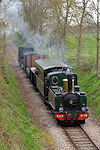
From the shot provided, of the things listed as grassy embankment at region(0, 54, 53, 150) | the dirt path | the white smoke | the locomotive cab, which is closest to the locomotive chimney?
the locomotive cab

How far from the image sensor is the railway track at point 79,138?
37.2ft

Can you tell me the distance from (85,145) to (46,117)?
4.49 meters

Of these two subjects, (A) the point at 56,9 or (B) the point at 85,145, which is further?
(A) the point at 56,9

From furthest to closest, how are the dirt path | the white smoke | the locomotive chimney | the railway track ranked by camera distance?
the white smoke, the locomotive chimney, the dirt path, the railway track

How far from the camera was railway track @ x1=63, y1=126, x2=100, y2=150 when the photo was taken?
37.2 ft

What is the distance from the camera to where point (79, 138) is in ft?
A: 40.9

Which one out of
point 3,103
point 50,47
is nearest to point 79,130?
point 3,103

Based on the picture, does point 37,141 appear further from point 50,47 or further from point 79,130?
point 50,47

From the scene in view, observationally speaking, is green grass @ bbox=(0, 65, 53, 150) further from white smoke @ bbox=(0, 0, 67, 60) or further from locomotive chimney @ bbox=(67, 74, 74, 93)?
white smoke @ bbox=(0, 0, 67, 60)

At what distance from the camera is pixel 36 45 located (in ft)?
142

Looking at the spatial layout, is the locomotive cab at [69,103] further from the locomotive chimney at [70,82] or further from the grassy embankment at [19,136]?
the grassy embankment at [19,136]

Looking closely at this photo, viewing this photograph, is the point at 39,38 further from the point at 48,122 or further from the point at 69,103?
the point at 69,103

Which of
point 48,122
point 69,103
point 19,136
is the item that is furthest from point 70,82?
point 19,136

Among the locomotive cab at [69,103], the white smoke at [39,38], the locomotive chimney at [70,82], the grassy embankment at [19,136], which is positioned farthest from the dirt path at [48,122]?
the white smoke at [39,38]
